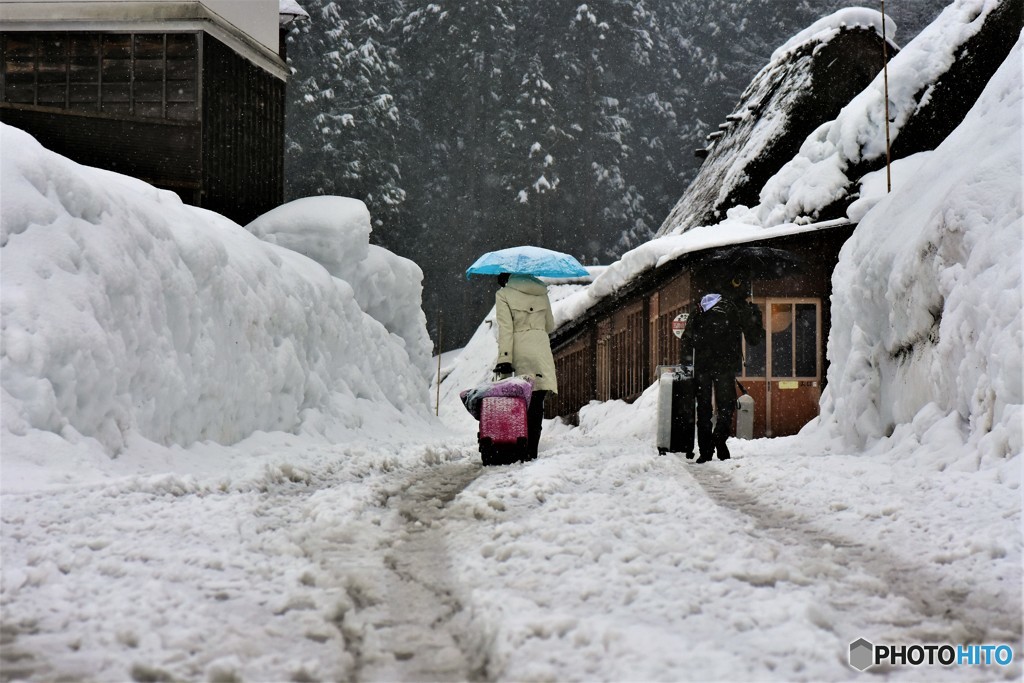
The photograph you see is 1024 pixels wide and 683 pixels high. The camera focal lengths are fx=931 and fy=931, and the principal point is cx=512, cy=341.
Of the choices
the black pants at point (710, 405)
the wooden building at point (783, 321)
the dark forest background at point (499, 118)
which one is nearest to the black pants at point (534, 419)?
the black pants at point (710, 405)

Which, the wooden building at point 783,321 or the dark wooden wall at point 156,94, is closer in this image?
the dark wooden wall at point 156,94

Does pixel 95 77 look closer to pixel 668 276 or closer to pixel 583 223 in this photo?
pixel 668 276

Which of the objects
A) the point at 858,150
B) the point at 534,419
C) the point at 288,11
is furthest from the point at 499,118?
the point at 534,419

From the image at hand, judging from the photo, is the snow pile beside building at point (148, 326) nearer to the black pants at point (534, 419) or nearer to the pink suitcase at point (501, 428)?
the pink suitcase at point (501, 428)

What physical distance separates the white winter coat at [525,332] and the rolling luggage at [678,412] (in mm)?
1172

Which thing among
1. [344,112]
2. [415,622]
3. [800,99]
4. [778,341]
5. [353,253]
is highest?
[344,112]

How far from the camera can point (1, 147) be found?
20.9 ft

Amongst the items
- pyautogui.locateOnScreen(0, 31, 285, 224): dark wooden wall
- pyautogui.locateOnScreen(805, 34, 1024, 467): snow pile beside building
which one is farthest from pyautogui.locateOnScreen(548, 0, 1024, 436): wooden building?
pyautogui.locateOnScreen(0, 31, 285, 224): dark wooden wall

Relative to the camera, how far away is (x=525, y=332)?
8.33m

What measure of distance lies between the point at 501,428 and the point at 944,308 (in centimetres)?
352

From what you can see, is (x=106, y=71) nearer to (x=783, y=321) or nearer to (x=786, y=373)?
(x=783, y=321)

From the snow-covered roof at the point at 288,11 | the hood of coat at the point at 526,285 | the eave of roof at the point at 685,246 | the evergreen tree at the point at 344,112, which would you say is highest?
the evergreen tree at the point at 344,112

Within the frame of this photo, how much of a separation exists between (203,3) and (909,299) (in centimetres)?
1143

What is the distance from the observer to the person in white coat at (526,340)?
8258 mm
